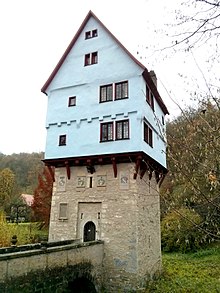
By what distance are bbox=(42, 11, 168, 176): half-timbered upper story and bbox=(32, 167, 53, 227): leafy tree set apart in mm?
11785

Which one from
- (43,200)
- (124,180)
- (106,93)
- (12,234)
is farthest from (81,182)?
(43,200)

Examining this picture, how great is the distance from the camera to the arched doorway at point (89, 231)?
1110 centimetres

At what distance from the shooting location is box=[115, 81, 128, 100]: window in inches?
448

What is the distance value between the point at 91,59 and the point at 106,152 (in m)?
4.38

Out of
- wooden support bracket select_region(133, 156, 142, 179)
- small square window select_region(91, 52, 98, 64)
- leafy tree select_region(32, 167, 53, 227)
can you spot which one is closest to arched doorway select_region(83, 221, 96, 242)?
wooden support bracket select_region(133, 156, 142, 179)

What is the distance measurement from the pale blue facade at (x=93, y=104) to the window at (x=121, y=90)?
16cm

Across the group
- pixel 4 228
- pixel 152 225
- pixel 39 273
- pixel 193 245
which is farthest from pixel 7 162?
pixel 39 273

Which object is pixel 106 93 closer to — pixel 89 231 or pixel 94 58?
pixel 94 58

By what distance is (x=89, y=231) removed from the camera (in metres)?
11.2

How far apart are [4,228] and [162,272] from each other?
858 centimetres

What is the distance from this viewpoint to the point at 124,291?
1002 cm

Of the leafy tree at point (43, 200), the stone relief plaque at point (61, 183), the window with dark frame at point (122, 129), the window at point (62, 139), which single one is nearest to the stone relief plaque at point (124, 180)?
the window with dark frame at point (122, 129)

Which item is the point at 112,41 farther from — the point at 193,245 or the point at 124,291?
the point at 193,245

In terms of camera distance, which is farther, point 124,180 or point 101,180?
point 101,180
